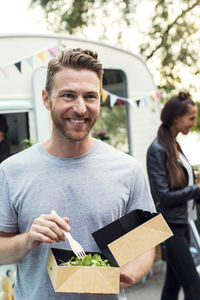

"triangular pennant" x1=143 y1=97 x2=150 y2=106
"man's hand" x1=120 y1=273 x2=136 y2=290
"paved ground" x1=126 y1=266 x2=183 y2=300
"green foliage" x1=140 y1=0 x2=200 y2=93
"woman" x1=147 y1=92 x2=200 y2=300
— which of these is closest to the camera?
"man's hand" x1=120 y1=273 x2=136 y2=290

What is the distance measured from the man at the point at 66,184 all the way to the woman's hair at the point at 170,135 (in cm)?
140

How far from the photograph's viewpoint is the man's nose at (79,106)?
1514 mm

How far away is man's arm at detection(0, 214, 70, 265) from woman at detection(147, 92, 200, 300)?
1658 mm

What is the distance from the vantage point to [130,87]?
484 cm

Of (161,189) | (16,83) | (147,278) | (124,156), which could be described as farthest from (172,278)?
(16,83)

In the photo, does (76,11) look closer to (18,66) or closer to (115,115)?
(115,115)

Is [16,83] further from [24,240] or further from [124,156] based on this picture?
[24,240]

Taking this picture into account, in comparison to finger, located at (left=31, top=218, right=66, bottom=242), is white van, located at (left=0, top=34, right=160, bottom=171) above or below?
above

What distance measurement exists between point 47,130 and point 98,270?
270 cm

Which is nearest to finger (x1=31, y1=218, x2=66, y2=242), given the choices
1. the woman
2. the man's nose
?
the man's nose

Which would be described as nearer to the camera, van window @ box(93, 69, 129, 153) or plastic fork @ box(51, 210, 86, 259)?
plastic fork @ box(51, 210, 86, 259)

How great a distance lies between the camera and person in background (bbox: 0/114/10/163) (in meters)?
3.70

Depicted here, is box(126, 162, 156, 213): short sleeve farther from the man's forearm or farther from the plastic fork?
the man's forearm

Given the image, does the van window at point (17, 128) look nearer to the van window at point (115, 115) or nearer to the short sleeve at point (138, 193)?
the van window at point (115, 115)
